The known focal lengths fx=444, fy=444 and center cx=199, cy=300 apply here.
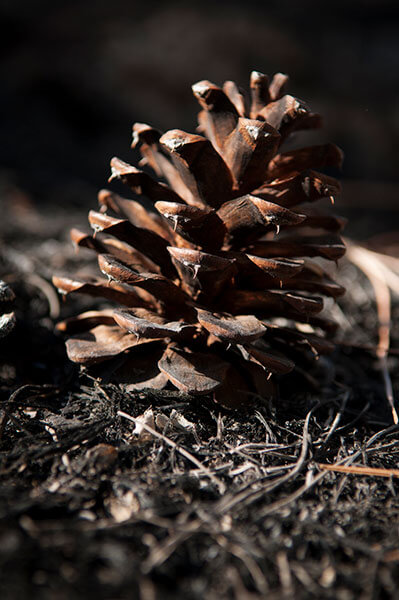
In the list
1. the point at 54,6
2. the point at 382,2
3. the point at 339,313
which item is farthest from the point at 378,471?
the point at 54,6

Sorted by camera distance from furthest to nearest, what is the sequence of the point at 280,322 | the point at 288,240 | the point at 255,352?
the point at 280,322 → the point at 288,240 → the point at 255,352

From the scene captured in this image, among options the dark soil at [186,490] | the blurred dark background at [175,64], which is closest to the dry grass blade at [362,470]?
the dark soil at [186,490]

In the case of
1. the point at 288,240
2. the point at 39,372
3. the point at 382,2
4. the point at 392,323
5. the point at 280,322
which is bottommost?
the point at 392,323

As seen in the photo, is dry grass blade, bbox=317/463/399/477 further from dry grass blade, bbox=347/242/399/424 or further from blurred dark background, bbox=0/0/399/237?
blurred dark background, bbox=0/0/399/237

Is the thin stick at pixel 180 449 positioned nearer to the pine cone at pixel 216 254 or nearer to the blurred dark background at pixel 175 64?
the pine cone at pixel 216 254

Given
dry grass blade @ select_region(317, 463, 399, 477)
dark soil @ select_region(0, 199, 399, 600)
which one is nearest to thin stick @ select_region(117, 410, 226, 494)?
dark soil @ select_region(0, 199, 399, 600)

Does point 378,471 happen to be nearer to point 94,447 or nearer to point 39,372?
point 94,447
